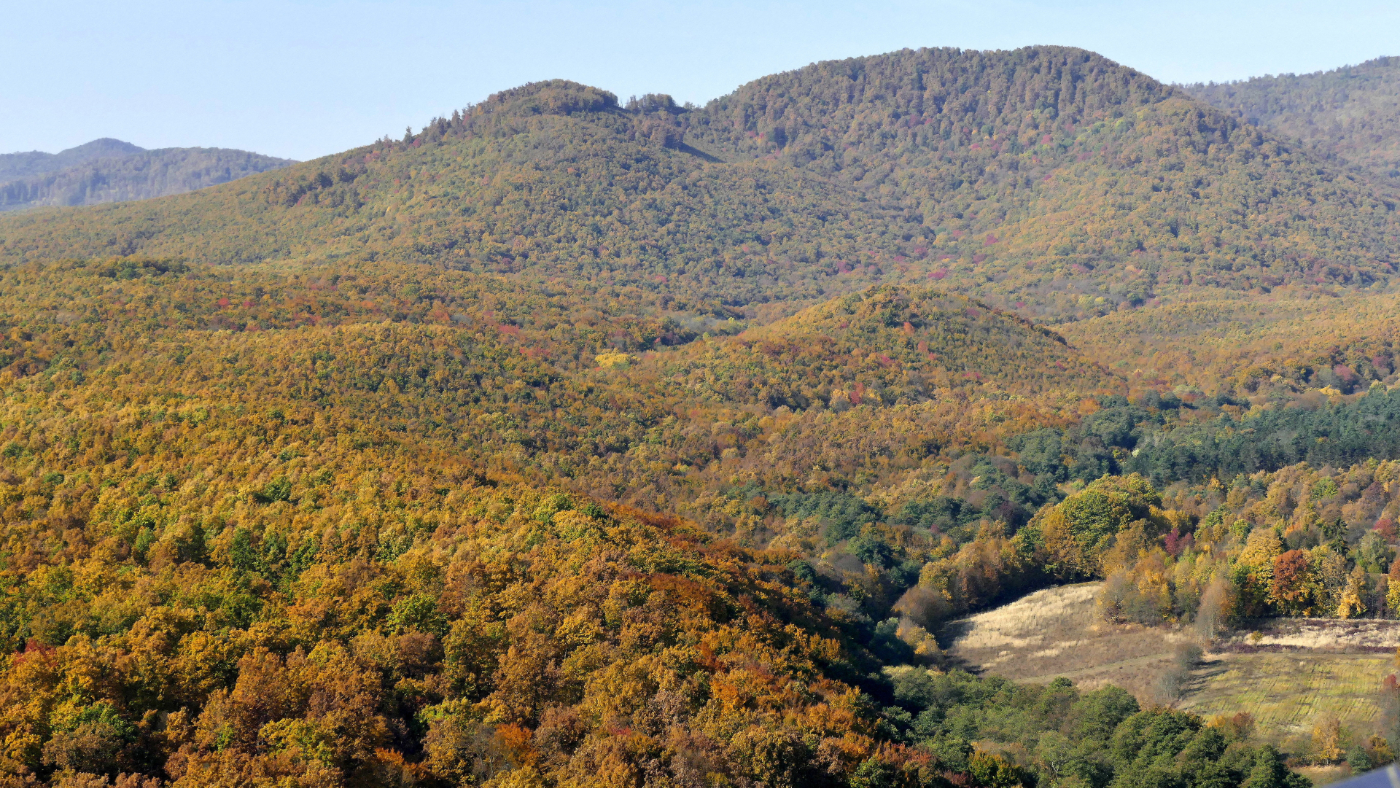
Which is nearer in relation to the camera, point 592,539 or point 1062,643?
point 592,539

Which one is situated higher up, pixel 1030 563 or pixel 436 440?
pixel 436 440

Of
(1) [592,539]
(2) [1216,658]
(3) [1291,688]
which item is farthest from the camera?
(2) [1216,658]

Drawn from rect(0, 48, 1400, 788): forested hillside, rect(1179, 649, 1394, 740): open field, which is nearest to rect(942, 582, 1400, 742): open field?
rect(1179, 649, 1394, 740): open field

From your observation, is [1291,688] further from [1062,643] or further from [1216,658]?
[1062,643]

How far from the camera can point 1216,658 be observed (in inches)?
2431

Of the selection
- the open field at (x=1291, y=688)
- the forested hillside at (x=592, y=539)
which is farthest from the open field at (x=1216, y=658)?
the forested hillside at (x=592, y=539)

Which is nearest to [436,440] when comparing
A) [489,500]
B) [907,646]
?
[489,500]

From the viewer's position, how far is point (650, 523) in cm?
6328

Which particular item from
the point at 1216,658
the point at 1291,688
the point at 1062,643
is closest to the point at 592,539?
the point at 1062,643

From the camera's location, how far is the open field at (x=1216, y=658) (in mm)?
53719

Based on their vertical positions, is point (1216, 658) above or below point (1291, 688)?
below

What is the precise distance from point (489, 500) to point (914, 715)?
22621mm

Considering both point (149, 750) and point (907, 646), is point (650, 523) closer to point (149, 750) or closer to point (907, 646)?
point (907, 646)

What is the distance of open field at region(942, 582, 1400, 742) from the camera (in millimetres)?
53719
